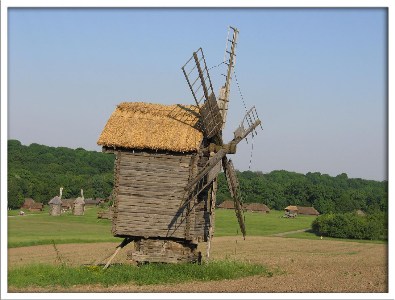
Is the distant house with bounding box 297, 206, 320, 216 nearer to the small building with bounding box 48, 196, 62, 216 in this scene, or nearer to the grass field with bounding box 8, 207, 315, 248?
the grass field with bounding box 8, 207, 315, 248

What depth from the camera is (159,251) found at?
21562mm

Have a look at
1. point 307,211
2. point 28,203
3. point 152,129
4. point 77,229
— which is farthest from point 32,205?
point 152,129

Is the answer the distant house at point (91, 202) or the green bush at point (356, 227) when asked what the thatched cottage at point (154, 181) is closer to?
A: the green bush at point (356, 227)

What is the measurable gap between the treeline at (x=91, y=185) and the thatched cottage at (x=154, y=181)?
233 feet

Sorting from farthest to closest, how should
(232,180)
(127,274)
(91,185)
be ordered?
(91,185)
(232,180)
(127,274)

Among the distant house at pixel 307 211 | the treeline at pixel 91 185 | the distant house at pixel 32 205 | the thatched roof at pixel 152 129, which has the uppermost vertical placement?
the thatched roof at pixel 152 129

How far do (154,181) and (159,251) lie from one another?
111 inches

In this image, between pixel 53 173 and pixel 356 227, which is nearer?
pixel 356 227

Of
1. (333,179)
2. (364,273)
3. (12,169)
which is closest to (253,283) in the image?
(364,273)

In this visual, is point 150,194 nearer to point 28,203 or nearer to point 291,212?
point 28,203

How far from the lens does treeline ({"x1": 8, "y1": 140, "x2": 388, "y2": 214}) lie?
97312mm

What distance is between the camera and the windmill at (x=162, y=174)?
67.9 ft

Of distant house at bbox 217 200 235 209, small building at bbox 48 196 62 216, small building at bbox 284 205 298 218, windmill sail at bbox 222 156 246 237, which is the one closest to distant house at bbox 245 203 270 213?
distant house at bbox 217 200 235 209

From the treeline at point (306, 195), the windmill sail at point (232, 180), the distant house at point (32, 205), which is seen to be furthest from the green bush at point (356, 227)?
the distant house at point (32, 205)
